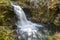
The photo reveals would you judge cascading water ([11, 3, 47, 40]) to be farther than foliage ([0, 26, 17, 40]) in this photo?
Yes

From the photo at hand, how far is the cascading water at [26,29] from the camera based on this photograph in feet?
22.7

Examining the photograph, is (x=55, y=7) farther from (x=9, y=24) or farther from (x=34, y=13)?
(x=9, y=24)

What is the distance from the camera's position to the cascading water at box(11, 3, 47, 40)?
691 cm

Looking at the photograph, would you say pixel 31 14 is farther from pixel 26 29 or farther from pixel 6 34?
pixel 6 34

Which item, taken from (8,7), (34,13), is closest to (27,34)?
(8,7)

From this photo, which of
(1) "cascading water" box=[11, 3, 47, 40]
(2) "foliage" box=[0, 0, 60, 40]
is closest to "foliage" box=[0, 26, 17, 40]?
(2) "foliage" box=[0, 0, 60, 40]

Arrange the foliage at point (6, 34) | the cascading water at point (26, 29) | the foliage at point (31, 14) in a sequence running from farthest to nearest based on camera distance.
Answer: the cascading water at point (26, 29)
the foliage at point (31, 14)
the foliage at point (6, 34)

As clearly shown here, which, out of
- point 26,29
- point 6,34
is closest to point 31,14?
point 26,29

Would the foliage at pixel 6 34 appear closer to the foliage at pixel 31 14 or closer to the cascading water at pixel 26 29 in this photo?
the foliage at pixel 31 14

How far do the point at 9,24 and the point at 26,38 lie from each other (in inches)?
33.0

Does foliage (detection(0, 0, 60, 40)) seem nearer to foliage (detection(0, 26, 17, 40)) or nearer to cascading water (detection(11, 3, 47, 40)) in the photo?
foliage (detection(0, 26, 17, 40))

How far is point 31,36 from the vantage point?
6918mm

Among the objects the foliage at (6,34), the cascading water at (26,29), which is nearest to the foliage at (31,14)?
the foliage at (6,34)

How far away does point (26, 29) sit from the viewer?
285 inches
